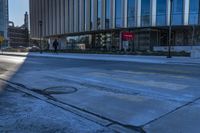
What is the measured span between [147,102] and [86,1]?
42.1 meters

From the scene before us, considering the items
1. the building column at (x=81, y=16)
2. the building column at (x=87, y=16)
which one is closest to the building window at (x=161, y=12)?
the building column at (x=87, y=16)

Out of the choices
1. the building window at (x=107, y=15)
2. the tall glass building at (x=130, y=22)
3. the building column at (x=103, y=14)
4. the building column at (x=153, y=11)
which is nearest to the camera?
the tall glass building at (x=130, y=22)

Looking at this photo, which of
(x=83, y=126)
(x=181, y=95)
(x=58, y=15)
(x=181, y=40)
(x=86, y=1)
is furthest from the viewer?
(x=58, y=15)

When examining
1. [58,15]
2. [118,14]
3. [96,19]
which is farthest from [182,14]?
[58,15]

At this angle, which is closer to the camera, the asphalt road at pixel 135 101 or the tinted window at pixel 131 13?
the asphalt road at pixel 135 101

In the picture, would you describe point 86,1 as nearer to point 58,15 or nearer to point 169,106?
point 58,15

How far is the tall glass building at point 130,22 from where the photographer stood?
35.2 meters

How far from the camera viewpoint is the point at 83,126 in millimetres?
4949

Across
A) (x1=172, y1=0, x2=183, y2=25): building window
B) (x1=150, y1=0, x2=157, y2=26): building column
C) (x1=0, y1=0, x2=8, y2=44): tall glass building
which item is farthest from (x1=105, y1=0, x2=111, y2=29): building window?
(x1=0, y1=0, x2=8, y2=44): tall glass building

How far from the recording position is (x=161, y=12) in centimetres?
3606

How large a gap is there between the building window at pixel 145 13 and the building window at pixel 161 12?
3.94ft

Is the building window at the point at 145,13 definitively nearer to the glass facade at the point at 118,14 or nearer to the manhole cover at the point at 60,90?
the glass facade at the point at 118,14

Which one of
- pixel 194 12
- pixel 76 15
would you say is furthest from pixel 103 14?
pixel 194 12

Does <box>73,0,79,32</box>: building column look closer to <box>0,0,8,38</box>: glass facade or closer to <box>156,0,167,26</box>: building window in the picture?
<box>156,0,167,26</box>: building window
